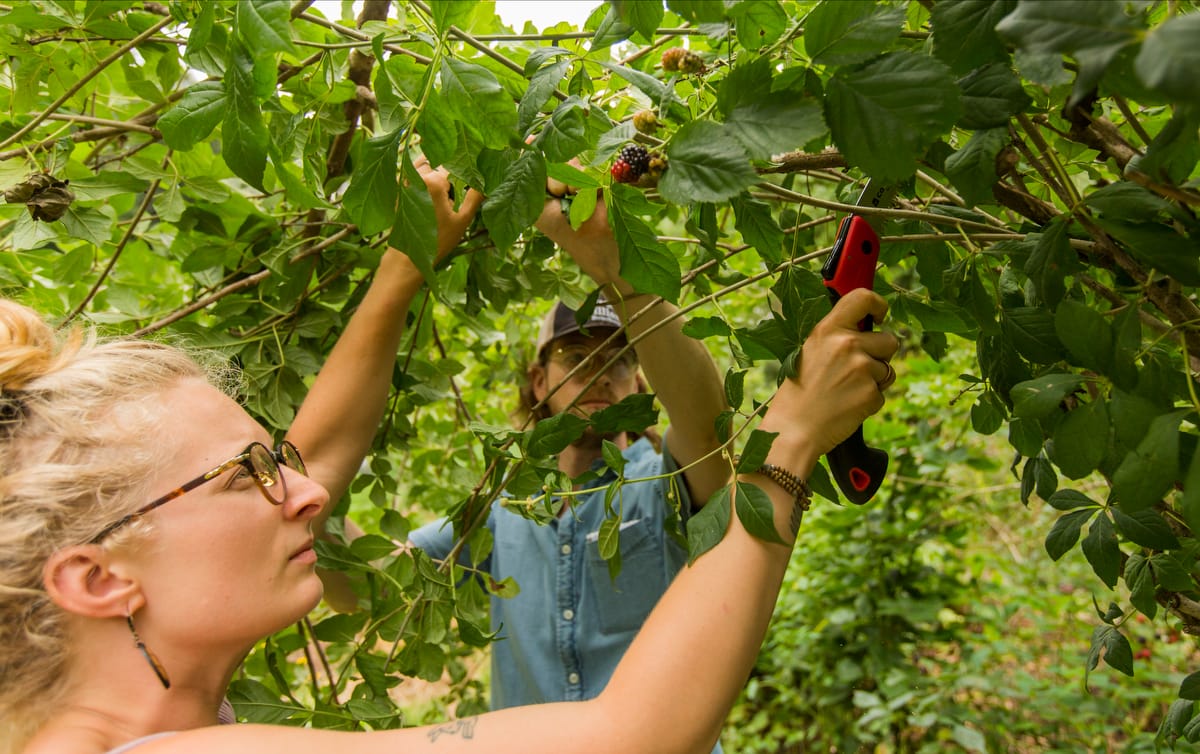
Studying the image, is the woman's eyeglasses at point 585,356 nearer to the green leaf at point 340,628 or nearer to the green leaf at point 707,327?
the green leaf at point 340,628

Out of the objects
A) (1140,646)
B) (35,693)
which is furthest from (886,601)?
(35,693)

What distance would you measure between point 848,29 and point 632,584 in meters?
1.54

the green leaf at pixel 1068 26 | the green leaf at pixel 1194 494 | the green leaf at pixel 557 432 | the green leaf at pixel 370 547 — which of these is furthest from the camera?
the green leaf at pixel 370 547

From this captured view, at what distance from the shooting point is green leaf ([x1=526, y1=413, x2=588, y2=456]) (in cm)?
115

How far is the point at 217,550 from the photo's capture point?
3.44 feet

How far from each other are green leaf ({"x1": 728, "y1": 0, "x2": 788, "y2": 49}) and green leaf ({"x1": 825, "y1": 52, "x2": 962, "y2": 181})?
12 centimetres

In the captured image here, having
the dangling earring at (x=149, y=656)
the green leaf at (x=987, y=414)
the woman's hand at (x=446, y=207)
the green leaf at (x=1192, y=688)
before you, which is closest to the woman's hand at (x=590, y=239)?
the woman's hand at (x=446, y=207)

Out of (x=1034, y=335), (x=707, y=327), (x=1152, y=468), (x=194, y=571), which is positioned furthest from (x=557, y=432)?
(x=1152, y=468)

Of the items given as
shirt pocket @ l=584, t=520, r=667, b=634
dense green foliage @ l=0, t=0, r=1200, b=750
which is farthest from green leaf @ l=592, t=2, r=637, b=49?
shirt pocket @ l=584, t=520, r=667, b=634

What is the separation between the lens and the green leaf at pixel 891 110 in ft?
2.19

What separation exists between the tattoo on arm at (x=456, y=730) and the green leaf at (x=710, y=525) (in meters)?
0.29

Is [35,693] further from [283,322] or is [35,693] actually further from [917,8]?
[917,8]

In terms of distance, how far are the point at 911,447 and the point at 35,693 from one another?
2.84 meters

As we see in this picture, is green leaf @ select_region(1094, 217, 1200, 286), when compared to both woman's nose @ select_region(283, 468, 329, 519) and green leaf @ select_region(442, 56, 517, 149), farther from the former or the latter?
woman's nose @ select_region(283, 468, 329, 519)
